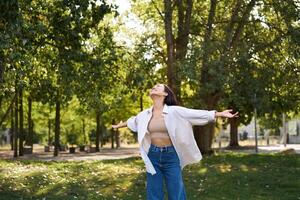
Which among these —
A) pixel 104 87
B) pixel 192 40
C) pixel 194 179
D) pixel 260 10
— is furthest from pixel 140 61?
pixel 260 10

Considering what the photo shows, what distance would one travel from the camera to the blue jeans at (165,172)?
6.95 metres

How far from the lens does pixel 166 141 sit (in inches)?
275

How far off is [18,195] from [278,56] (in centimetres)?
1228

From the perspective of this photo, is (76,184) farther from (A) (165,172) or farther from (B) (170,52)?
(B) (170,52)

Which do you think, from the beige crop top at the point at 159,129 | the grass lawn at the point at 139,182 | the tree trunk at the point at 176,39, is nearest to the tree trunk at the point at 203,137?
the tree trunk at the point at 176,39

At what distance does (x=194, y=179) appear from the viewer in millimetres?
14344

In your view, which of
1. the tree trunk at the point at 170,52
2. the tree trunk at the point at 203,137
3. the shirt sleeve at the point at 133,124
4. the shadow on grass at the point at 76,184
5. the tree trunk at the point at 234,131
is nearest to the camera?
the shirt sleeve at the point at 133,124

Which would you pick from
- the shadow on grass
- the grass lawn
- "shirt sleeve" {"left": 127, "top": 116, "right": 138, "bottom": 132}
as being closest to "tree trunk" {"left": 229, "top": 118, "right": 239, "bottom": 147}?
the grass lawn

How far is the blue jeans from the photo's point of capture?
22.8 ft

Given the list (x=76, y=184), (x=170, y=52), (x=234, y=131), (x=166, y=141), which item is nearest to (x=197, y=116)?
(x=166, y=141)

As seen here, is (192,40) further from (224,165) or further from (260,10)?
(224,165)

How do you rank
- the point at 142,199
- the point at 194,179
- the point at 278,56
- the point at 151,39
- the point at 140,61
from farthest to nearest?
the point at 151,39, the point at 278,56, the point at 140,61, the point at 194,179, the point at 142,199

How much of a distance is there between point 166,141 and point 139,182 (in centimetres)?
697

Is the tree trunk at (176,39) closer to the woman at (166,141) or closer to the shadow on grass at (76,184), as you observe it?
the shadow on grass at (76,184)
